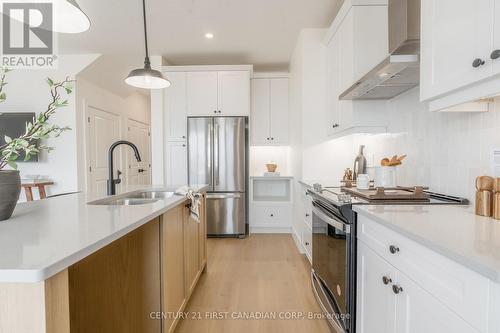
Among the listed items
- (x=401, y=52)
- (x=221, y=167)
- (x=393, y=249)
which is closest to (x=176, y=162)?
(x=221, y=167)

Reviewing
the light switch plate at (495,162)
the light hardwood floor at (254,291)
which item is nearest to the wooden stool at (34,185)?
the light hardwood floor at (254,291)

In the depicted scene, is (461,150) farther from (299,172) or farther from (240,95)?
(240,95)

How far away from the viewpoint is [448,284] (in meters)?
0.77

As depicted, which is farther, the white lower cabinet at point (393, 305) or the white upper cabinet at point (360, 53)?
the white upper cabinet at point (360, 53)

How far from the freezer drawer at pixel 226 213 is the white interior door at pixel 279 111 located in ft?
3.86

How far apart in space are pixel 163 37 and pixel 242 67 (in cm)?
118

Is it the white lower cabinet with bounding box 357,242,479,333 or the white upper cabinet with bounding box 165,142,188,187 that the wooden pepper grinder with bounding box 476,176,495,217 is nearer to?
the white lower cabinet with bounding box 357,242,479,333

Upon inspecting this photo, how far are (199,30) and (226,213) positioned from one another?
2.53m

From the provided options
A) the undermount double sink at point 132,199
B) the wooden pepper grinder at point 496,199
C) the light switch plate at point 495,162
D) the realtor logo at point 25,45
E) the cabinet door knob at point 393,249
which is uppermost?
the realtor logo at point 25,45

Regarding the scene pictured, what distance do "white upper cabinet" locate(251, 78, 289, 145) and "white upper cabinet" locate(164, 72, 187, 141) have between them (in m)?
1.12

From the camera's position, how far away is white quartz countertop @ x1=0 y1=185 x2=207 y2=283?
59 centimetres

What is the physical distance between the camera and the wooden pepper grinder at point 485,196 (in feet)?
3.63

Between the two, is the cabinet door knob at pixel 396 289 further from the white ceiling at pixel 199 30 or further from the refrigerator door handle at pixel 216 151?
the refrigerator door handle at pixel 216 151

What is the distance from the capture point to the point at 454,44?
1.05 metres
